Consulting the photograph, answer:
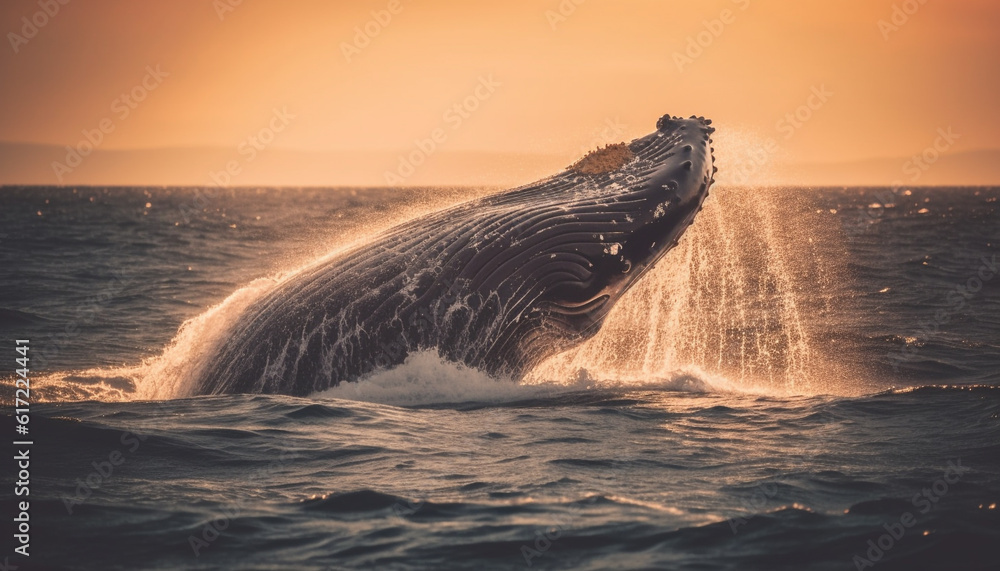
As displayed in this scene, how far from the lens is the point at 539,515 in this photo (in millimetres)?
6219

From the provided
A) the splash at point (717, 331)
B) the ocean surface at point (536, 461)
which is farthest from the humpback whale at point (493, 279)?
the splash at point (717, 331)

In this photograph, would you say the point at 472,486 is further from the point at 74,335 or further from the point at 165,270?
the point at 165,270

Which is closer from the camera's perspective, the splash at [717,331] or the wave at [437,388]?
the wave at [437,388]

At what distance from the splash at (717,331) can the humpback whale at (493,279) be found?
701 millimetres

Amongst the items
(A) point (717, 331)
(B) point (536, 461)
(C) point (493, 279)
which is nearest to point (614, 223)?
(C) point (493, 279)

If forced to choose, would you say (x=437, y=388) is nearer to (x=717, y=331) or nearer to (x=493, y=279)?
(x=493, y=279)

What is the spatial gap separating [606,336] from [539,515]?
867 cm

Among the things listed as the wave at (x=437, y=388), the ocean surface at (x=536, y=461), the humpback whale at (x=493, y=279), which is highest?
the humpback whale at (x=493, y=279)

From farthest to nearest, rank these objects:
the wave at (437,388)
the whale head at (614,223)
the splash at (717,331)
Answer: the splash at (717,331)
the wave at (437,388)
the whale head at (614,223)

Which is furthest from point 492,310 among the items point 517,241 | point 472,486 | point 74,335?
point 74,335

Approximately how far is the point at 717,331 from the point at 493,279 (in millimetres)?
9840

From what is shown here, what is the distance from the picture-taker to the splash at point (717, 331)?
10922mm

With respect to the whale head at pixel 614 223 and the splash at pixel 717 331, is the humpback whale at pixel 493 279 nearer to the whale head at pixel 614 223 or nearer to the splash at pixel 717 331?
the whale head at pixel 614 223

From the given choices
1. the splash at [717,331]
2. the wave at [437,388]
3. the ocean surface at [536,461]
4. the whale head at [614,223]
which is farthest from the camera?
the splash at [717,331]
